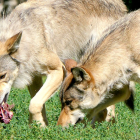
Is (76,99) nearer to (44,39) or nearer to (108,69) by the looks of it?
(108,69)

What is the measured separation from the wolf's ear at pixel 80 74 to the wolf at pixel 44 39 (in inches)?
37.7

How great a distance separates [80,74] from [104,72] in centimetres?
44

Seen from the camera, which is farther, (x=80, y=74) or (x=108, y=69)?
(x=108, y=69)

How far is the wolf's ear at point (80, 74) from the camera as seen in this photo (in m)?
5.71

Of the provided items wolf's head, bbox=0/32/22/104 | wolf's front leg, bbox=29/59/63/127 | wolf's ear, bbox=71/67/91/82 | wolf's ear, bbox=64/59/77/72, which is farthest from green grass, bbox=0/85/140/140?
wolf's ear, bbox=64/59/77/72

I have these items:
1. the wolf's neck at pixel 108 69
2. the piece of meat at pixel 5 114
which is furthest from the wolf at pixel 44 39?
the wolf's neck at pixel 108 69

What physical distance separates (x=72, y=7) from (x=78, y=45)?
0.83 metres

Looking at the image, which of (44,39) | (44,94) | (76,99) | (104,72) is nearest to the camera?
(104,72)

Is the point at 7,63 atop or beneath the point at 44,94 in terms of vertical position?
atop

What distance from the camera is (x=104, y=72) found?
6.03 metres

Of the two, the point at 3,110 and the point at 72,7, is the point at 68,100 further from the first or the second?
the point at 72,7

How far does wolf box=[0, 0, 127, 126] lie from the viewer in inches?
262

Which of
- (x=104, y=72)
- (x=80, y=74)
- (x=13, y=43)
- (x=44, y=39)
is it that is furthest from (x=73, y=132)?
(x=44, y=39)

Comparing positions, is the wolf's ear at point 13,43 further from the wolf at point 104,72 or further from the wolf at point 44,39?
the wolf at point 104,72
